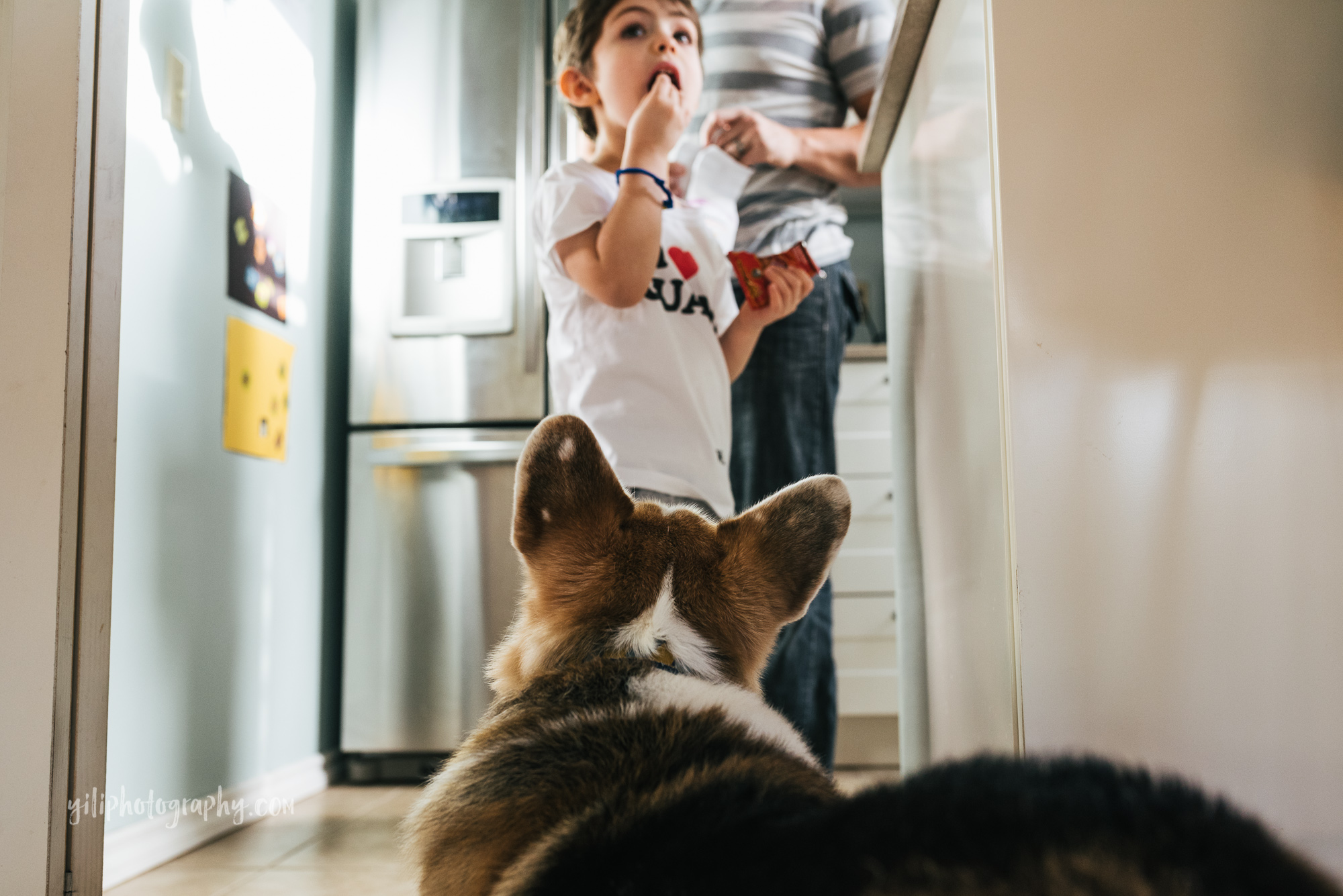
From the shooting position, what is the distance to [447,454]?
2477 millimetres

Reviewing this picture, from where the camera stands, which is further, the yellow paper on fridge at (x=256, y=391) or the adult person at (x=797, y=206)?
the yellow paper on fridge at (x=256, y=391)

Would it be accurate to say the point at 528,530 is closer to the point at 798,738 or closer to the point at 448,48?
the point at 798,738

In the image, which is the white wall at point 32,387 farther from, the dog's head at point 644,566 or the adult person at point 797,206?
the adult person at point 797,206

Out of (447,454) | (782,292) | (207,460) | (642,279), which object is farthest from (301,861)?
(782,292)

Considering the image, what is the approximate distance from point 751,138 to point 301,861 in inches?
61.2

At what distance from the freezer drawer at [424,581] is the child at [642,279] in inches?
39.9

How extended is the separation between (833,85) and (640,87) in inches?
21.7

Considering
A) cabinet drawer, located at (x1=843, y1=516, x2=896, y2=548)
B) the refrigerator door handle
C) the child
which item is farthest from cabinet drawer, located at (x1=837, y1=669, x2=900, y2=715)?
the child

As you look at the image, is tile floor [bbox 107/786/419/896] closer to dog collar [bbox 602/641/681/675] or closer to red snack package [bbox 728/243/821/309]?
dog collar [bbox 602/641/681/675]

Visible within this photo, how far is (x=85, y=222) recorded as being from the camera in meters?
1.17

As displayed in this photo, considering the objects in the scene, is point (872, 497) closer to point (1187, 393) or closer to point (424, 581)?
point (424, 581)

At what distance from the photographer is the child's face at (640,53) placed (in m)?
1.52

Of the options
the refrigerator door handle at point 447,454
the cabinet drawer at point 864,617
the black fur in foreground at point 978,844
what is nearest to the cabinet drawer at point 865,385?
the cabinet drawer at point 864,617

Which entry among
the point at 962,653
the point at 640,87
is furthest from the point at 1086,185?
the point at 640,87
